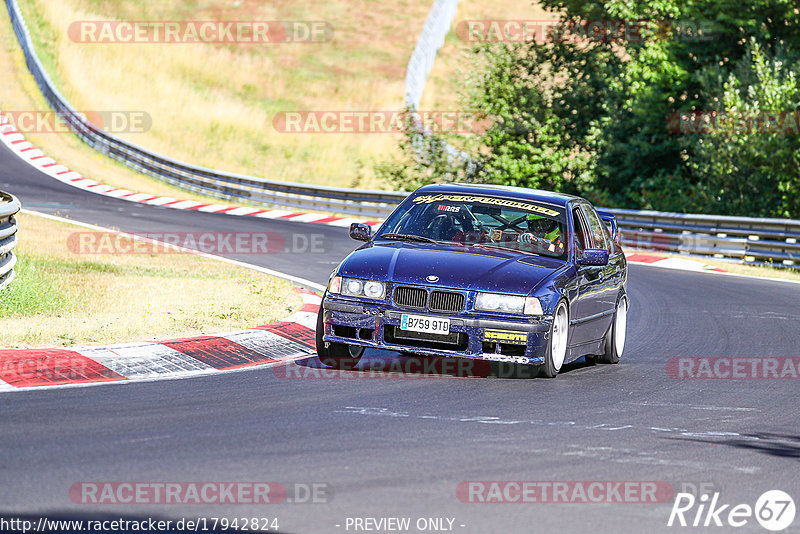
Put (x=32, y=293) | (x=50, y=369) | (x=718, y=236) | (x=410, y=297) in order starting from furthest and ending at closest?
(x=718, y=236) < (x=32, y=293) < (x=410, y=297) < (x=50, y=369)

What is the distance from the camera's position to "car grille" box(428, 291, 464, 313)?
948 cm

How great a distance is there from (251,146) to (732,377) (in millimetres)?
40845

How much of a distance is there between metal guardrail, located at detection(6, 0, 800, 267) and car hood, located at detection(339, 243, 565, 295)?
15120 millimetres

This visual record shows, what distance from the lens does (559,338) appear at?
32.8 feet

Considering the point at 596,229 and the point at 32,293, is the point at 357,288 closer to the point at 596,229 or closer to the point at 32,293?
the point at 596,229

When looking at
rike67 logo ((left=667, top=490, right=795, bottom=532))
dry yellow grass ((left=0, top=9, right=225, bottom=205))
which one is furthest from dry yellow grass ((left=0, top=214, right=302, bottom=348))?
dry yellow grass ((left=0, top=9, right=225, bottom=205))

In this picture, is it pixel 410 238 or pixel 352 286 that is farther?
pixel 410 238

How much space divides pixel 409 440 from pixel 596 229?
534 cm

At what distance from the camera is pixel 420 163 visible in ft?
119

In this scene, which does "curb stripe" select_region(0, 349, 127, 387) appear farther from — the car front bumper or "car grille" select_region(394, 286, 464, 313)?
"car grille" select_region(394, 286, 464, 313)

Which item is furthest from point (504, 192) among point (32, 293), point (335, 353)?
point (32, 293)

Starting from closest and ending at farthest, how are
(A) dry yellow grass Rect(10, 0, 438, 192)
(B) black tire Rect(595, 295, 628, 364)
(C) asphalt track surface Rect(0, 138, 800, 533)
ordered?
(C) asphalt track surface Rect(0, 138, 800, 533)
(B) black tire Rect(595, 295, 628, 364)
(A) dry yellow grass Rect(10, 0, 438, 192)

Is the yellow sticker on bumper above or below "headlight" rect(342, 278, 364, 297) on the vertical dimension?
below

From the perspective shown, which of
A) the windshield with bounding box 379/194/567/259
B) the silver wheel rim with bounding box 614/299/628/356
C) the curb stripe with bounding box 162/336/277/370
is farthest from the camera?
the silver wheel rim with bounding box 614/299/628/356
